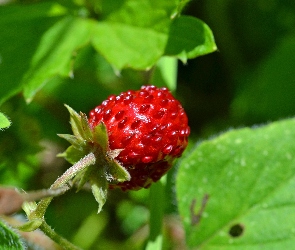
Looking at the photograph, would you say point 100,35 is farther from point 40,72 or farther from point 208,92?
point 208,92

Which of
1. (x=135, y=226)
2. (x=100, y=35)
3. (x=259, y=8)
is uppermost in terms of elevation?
(x=100, y=35)

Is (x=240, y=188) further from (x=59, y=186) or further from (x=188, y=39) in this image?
(x=59, y=186)

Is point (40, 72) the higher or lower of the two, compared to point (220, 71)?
higher

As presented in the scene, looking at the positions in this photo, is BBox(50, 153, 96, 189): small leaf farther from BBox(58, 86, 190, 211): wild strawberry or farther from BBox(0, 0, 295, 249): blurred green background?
BBox(0, 0, 295, 249): blurred green background

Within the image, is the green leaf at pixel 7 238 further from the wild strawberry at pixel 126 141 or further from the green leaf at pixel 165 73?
the green leaf at pixel 165 73

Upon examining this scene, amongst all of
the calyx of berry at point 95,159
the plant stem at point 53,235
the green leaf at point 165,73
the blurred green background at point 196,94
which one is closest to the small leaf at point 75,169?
the calyx of berry at point 95,159

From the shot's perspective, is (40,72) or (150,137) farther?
(40,72)

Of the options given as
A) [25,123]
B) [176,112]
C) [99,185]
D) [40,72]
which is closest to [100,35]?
[40,72]

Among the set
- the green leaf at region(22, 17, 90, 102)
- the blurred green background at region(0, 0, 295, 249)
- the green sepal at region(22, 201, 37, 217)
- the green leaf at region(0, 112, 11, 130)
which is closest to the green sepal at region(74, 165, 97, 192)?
the green sepal at region(22, 201, 37, 217)
